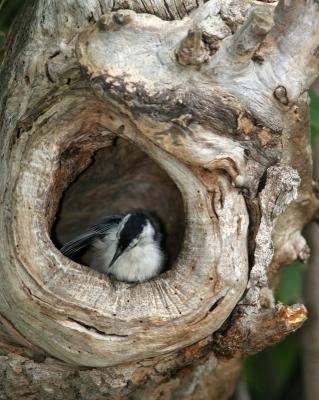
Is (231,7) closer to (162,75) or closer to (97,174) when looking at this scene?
(162,75)

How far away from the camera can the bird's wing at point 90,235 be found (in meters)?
3.67

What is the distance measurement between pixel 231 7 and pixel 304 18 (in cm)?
28

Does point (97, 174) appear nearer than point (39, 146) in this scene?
No

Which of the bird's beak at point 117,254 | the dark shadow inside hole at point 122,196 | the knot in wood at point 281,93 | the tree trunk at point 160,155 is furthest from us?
the dark shadow inside hole at point 122,196

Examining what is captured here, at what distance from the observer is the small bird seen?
367cm

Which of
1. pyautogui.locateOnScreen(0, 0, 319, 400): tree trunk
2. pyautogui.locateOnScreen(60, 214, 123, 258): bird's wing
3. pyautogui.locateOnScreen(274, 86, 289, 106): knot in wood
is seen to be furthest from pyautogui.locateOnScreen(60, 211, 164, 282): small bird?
pyautogui.locateOnScreen(274, 86, 289, 106): knot in wood

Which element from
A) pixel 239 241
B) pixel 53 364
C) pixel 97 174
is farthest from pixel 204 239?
pixel 97 174

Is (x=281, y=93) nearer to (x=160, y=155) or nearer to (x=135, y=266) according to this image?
(x=160, y=155)

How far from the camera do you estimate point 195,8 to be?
3.11 metres

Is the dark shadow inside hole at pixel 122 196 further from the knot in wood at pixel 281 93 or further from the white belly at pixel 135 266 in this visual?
the knot in wood at pixel 281 93

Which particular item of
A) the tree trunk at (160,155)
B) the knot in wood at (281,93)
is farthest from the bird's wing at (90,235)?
the knot in wood at (281,93)

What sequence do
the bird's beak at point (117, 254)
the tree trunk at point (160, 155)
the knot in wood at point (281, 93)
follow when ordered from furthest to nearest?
1. the bird's beak at point (117, 254)
2. the knot in wood at point (281, 93)
3. the tree trunk at point (160, 155)

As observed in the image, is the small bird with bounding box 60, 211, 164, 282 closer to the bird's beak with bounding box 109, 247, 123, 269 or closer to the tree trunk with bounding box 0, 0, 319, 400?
the bird's beak with bounding box 109, 247, 123, 269

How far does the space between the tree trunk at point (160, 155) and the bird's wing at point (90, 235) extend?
0.50 metres
